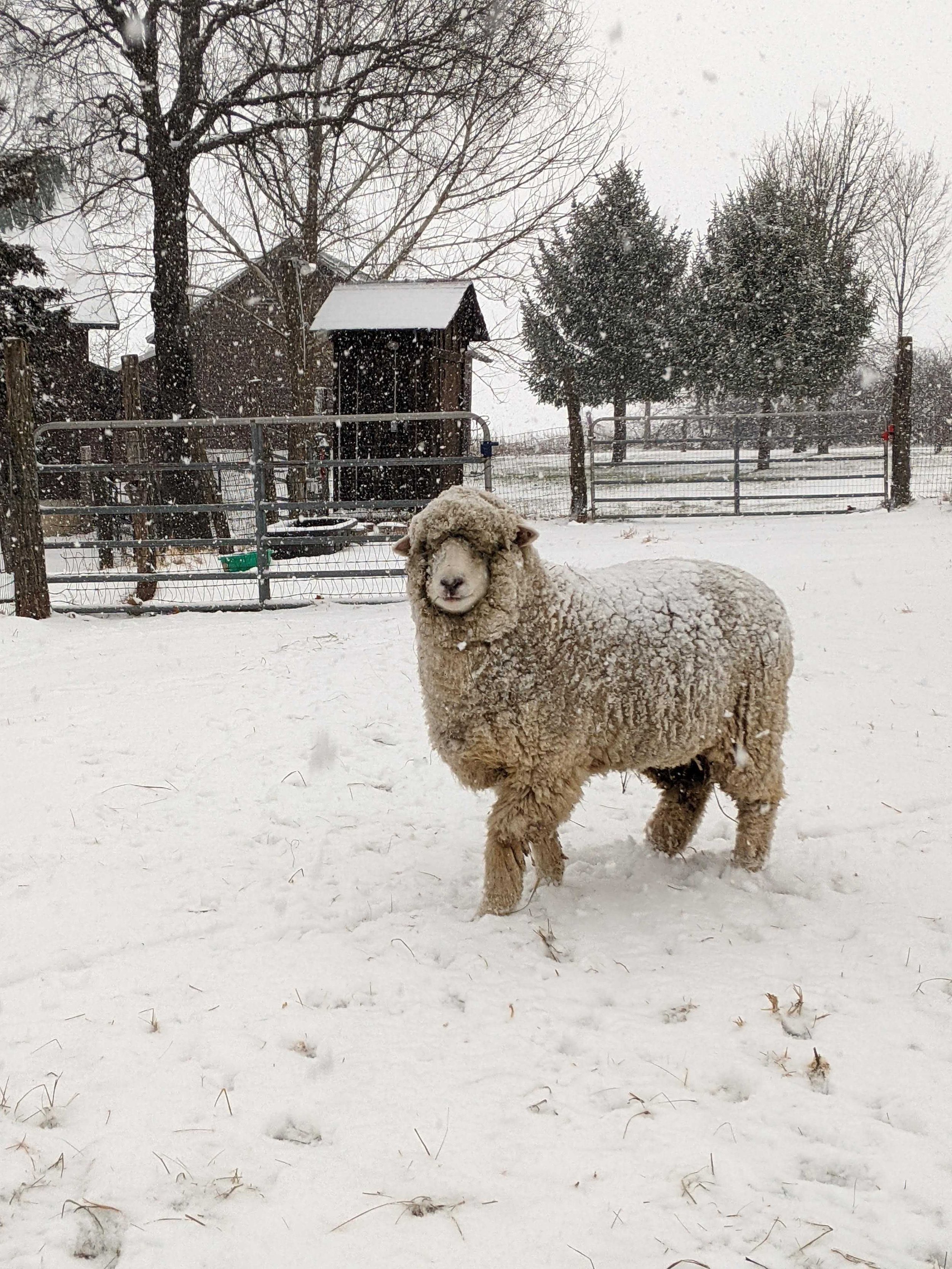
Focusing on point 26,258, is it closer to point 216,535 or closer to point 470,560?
point 216,535

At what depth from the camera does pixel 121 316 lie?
16812 millimetres

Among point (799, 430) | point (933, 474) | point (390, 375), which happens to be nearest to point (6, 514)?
point (390, 375)

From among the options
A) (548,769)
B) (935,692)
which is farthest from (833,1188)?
(935,692)

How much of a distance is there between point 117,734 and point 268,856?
6.19 ft

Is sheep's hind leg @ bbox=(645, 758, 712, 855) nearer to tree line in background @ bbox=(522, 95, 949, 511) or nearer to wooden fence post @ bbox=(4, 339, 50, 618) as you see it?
wooden fence post @ bbox=(4, 339, 50, 618)

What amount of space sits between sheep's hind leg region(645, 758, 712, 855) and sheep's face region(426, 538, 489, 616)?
1162mm

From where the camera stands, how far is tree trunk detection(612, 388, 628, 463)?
15883mm

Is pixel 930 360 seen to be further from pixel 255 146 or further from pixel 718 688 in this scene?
pixel 718 688

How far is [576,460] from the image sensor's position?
15.0 meters

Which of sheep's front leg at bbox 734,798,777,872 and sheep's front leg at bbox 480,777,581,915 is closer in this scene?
sheep's front leg at bbox 480,777,581,915

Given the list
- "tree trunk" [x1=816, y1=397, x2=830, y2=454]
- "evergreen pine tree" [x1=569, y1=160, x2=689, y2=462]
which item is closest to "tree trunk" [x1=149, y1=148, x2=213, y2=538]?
"tree trunk" [x1=816, y1=397, x2=830, y2=454]

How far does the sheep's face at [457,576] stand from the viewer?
9.81 ft

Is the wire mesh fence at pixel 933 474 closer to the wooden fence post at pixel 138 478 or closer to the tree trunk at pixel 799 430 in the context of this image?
the tree trunk at pixel 799 430

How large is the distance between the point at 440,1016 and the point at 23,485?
6.68 metres
